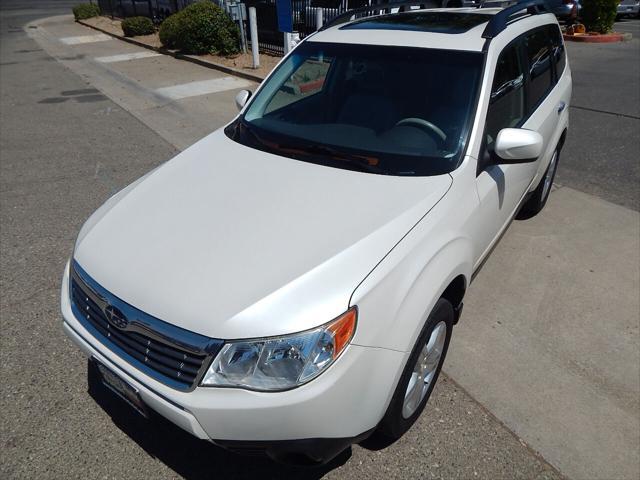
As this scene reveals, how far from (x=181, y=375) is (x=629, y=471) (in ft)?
7.04

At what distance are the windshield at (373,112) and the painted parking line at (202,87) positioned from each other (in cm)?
653

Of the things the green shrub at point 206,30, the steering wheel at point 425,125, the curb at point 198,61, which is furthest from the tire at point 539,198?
the green shrub at point 206,30

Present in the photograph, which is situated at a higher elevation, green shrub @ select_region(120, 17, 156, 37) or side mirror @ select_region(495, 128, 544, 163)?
side mirror @ select_region(495, 128, 544, 163)

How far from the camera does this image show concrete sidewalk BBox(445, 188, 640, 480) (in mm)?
2510

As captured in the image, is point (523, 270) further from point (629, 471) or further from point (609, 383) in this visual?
point (629, 471)

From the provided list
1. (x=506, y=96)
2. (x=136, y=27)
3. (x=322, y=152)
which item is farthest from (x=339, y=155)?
(x=136, y=27)

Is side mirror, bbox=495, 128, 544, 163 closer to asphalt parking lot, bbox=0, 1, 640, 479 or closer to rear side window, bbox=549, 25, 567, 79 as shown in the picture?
asphalt parking lot, bbox=0, 1, 640, 479

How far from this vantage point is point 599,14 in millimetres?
15164

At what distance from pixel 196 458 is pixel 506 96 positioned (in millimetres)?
2723

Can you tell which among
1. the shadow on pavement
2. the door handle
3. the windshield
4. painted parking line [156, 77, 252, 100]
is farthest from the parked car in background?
the shadow on pavement

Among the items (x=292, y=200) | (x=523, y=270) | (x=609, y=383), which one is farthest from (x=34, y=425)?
(x=523, y=270)

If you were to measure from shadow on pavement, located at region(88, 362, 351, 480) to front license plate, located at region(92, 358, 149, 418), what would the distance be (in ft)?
0.42

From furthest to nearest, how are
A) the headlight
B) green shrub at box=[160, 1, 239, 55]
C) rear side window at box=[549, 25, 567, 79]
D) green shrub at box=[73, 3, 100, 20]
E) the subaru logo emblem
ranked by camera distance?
green shrub at box=[73, 3, 100, 20], green shrub at box=[160, 1, 239, 55], rear side window at box=[549, 25, 567, 79], the subaru logo emblem, the headlight

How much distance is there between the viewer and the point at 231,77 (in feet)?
35.0
